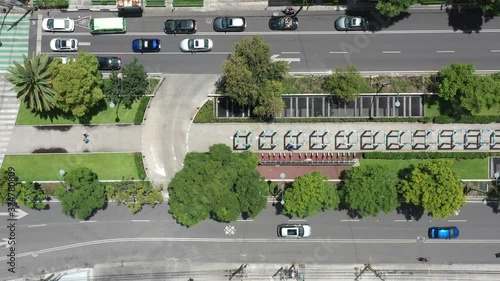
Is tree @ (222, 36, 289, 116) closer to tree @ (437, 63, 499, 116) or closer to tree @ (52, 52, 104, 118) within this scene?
tree @ (52, 52, 104, 118)

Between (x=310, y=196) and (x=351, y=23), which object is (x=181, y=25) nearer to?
(x=351, y=23)

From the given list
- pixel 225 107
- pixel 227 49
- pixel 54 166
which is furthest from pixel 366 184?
pixel 54 166

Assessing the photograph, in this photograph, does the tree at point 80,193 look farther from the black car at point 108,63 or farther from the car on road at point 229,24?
the car on road at point 229,24

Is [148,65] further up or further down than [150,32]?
further down

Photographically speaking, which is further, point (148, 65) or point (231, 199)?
point (148, 65)

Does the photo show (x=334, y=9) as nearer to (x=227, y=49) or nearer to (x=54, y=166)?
(x=227, y=49)

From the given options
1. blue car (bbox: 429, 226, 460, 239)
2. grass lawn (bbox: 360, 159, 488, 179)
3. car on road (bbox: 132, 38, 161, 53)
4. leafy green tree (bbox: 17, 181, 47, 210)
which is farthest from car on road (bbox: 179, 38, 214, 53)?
blue car (bbox: 429, 226, 460, 239)

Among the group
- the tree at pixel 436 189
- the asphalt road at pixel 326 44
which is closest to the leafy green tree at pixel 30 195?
the asphalt road at pixel 326 44
